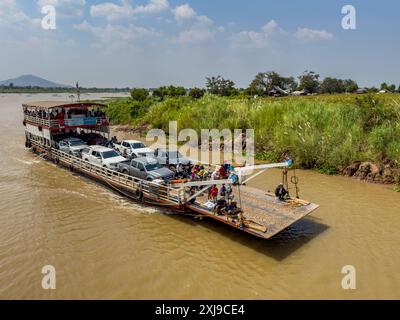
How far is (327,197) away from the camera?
17.2 meters

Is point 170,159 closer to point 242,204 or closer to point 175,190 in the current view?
point 175,190

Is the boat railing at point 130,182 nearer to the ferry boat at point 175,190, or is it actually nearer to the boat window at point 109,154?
the ferry boat at point 175,190

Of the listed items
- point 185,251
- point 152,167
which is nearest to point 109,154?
point 152,167

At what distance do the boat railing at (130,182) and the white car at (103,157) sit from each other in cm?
Answer: 58

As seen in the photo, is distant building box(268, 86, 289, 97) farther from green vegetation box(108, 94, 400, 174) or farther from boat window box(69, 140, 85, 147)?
boat window box(69, 140, 85, 147)

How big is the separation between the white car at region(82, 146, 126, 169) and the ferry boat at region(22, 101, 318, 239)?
21.8 inches

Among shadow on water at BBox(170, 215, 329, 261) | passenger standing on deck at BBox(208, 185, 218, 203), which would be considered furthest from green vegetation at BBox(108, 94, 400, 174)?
passenger standing on deck at BBox(208, 185, 218, 203)

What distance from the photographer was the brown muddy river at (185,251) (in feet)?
31.9

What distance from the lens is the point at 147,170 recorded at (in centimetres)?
1650

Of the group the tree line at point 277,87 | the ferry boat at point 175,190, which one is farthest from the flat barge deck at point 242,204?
the tree line at point 277,87

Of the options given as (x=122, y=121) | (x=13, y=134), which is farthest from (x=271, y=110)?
(x=13, y=134)

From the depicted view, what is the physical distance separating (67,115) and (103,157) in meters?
7.48

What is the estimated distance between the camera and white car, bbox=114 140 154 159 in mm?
21609
